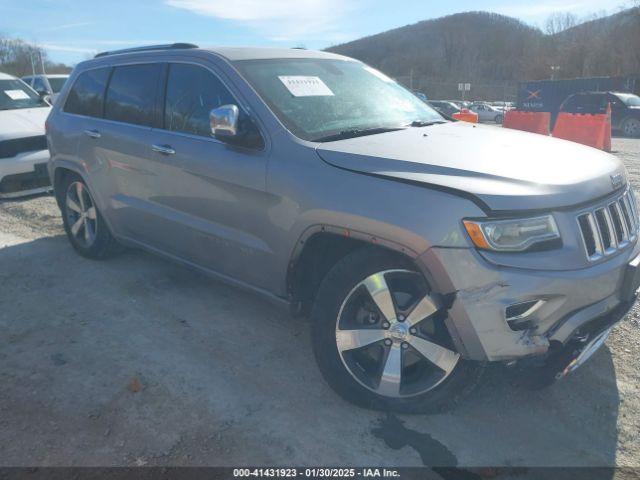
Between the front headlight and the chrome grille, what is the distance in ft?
0.77

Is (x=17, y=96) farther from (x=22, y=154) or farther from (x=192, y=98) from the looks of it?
(x=192, y=98)

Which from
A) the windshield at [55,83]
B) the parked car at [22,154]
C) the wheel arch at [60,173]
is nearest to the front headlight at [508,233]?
the wheel arch at [60,173]

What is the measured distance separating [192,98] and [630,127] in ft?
67.2

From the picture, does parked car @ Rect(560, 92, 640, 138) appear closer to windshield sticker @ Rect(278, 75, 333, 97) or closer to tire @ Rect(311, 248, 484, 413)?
windshield sticker @ Rect(278, 75, 333, 97)

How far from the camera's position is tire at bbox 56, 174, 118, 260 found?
16.1 feet

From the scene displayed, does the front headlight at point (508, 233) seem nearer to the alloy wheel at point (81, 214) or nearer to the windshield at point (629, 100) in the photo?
the alloy wheel at point (81, 214)

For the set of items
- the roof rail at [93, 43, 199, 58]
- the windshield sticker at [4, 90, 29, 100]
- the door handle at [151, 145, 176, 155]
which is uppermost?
the roof rail at [93, 43, 199, 58]

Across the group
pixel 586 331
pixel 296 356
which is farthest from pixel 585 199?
pixel 296 356

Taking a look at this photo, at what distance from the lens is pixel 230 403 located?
2910 mm

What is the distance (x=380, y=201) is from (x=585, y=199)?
0.93 m

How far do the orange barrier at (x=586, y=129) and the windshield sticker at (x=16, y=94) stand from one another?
1030cm

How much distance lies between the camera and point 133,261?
201 inches

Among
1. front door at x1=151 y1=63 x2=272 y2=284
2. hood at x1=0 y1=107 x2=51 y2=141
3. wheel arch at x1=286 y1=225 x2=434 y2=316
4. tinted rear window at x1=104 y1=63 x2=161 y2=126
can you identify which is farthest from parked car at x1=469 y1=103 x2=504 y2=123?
wheel arch at x1=286 y1=225 x2=434 y2=316

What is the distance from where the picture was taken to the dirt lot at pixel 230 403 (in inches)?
100
